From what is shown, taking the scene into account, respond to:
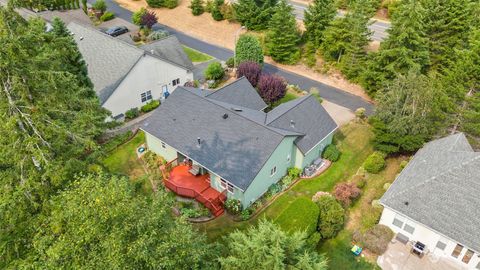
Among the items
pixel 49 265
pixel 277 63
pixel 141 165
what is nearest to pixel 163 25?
pixel 277 63

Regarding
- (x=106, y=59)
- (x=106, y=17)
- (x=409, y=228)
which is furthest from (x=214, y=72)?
(x=106, y=17)

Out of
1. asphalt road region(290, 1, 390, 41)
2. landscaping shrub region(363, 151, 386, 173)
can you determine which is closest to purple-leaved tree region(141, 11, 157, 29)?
asphalt road region(290, 1, 390, 41)

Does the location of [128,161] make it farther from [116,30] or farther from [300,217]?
[116,30]

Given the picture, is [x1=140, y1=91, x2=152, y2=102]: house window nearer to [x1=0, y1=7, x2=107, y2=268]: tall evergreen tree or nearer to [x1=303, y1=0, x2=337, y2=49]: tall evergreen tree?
[x1=0, y1=7, x2=107, y2=268]: tall evergreen tree

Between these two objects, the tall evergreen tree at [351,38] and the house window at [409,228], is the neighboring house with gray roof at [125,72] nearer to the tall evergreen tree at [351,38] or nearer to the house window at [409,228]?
the tall evergreen tree at [351,38]

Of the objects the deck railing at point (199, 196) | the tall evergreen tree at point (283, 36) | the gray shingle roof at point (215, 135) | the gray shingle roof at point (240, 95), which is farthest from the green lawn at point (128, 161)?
the tall evergreen tree at point (283, 36)

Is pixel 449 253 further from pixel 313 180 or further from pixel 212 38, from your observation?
pixel 212 38
